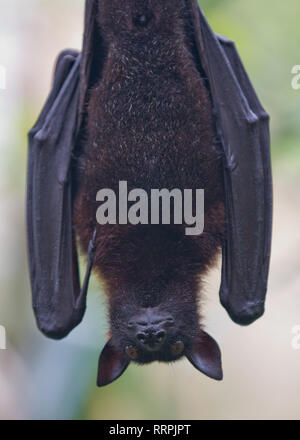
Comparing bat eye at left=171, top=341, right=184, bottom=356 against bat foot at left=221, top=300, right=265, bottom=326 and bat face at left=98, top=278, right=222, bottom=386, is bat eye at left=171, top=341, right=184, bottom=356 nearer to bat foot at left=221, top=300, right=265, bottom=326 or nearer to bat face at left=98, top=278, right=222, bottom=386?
bat face at left=98, top=278, right=222, bottom=386

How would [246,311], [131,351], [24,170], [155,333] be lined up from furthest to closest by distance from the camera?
[24,170] < [246,311] < [131,351] < [155,333]

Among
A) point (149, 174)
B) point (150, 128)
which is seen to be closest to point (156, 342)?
point (149, 174)

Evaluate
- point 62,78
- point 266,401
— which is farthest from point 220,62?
point 266,401

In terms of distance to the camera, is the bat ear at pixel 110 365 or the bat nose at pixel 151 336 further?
the bat ear at pixel 110 365

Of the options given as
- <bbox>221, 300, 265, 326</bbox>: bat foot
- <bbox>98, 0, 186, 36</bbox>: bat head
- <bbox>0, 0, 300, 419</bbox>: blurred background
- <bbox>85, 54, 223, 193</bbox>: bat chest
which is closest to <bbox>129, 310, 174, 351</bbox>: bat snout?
<bbox>221, 300, 265, 326</bbox>: bat foot

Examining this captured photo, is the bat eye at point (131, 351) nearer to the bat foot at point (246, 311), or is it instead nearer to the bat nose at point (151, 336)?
the bat nose at point (151, 336)

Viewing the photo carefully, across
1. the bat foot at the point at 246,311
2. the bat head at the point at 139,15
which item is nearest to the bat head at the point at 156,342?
the bat foot at the point at 246,311

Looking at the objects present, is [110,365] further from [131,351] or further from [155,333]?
[155,333]

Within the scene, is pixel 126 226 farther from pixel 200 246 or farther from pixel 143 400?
pixel 143 400
